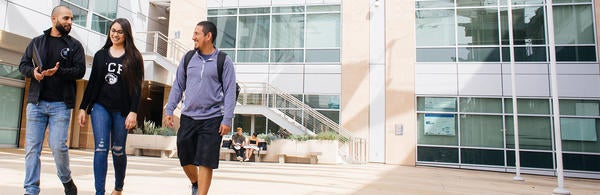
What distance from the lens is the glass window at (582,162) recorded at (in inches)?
570

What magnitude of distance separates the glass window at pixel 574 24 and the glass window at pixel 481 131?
3994mm

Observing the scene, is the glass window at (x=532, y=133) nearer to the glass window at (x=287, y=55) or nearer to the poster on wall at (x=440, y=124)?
the poster on wall at (x=440, y=124)

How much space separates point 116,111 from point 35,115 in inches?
25.3

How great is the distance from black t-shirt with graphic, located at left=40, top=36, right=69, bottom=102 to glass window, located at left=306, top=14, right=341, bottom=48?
14015 millimetres

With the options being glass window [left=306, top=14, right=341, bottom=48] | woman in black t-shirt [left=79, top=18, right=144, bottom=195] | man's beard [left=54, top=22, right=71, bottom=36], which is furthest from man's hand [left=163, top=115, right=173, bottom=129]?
glass window [left=306, top=14, right=341, bottom=48]

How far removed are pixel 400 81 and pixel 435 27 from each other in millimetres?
2638

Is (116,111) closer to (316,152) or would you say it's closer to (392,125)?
(316,152)

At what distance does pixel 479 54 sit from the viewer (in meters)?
15.8

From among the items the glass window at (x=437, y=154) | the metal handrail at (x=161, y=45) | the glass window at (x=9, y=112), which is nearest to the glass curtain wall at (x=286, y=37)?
the metal handrail at (x=161, y=45)

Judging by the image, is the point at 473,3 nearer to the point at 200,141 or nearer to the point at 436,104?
the point at 436,104

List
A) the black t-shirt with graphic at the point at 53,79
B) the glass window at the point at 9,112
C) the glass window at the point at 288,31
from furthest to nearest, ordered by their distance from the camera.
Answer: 1. the glass window at the point at 288,31
2. the glass window at the point at 9,112
3. the black t-shirt with graphic at the point at 53,79

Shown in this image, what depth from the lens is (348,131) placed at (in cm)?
1627

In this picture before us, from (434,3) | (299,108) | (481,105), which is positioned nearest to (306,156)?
(299,108)

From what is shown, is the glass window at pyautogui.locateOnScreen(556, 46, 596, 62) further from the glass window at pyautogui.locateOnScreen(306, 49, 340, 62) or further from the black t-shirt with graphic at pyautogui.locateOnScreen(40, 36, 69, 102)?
the black t-shirt with graphic at pyautogui.locateOnScreen(40, 36, 69, 102)
